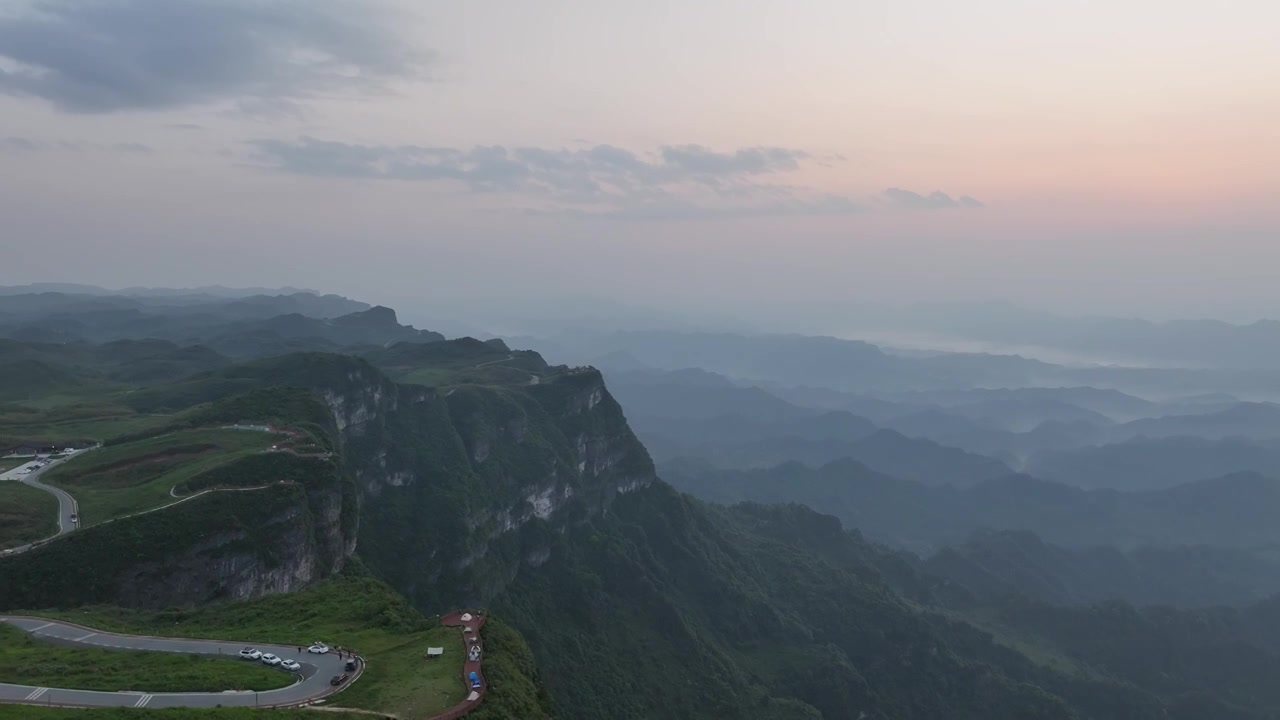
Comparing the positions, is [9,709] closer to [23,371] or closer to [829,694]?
[829,694]

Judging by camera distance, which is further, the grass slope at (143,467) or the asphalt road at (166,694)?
the grass slope at (143,467)

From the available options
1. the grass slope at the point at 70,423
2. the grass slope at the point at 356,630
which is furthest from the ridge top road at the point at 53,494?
the grass slope at the point at 356,630

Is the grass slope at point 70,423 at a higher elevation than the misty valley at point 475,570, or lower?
higher

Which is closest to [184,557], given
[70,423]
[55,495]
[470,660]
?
[55,495]

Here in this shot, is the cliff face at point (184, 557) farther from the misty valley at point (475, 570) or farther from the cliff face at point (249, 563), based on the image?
the misty valley at point (475, 570)

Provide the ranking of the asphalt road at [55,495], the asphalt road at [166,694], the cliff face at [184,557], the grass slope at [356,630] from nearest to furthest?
the asphalt road at [166,694], the grass slope at [356,630], the cliff face at [184,557], the asphalt road at [55,495]

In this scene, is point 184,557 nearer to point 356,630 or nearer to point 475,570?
point 356,630
